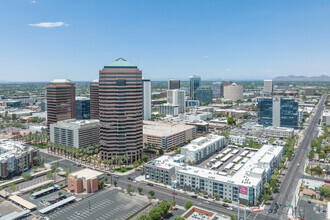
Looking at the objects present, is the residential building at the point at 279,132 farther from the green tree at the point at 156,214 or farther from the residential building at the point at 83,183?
the green tree at the point at 156,214

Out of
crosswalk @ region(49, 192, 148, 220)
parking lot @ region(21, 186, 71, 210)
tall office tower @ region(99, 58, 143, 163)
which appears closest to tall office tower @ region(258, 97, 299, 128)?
tall office tower @ region(99, 58, 143, 163)

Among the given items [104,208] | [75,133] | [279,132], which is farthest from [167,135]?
[279,132]

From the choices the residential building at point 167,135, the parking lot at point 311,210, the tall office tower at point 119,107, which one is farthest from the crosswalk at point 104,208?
the residential building at point 167,135

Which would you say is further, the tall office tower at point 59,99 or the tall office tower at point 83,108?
the tall office tower at point 83,108

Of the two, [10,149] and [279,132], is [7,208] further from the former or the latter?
[279,132]

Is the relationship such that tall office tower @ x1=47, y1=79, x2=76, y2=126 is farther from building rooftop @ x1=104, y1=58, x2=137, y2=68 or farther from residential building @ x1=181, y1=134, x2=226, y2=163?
residential building @ x1=181, y1=134, x2=226, y2=163

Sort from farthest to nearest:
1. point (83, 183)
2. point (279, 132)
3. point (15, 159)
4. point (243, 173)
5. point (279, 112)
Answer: point (279, 112) < point (279, 132) < point (15, 159) < point (243, 173) < point (83, 183)
